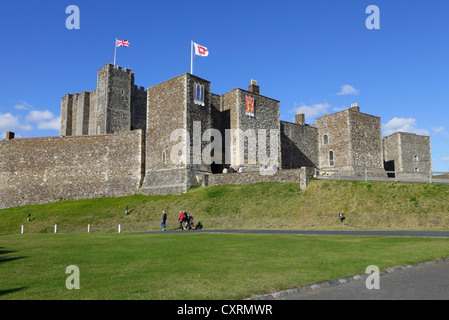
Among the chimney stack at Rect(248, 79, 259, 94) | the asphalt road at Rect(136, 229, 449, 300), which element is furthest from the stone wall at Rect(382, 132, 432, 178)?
the asphalt road at Rect(136, 229, 449, 300)

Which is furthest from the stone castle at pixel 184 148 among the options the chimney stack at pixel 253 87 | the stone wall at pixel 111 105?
the stone wall at pixel 111 105

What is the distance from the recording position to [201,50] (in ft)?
126

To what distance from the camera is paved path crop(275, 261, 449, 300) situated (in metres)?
6.90

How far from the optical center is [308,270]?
356 inches

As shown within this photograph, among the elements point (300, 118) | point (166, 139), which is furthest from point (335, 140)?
point (166, 139)

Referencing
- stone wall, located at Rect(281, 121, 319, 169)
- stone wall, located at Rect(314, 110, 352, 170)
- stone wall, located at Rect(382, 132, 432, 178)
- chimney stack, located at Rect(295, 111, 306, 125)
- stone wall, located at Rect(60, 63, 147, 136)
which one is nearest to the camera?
stone wall, located at Rect(314, 110, 352, 170)

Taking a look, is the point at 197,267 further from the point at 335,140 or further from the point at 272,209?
the point at 335,140

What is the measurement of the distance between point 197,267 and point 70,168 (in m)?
38.5

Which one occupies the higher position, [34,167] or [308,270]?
[34,167]

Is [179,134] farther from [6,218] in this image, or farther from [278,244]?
[278,244]

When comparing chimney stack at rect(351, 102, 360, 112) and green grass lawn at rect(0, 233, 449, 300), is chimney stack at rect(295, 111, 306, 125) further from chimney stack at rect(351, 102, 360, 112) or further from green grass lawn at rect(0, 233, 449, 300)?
green grass lawn at rect(0, 233, 449, 300)

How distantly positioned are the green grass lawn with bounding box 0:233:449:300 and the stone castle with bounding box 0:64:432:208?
1910 cm
